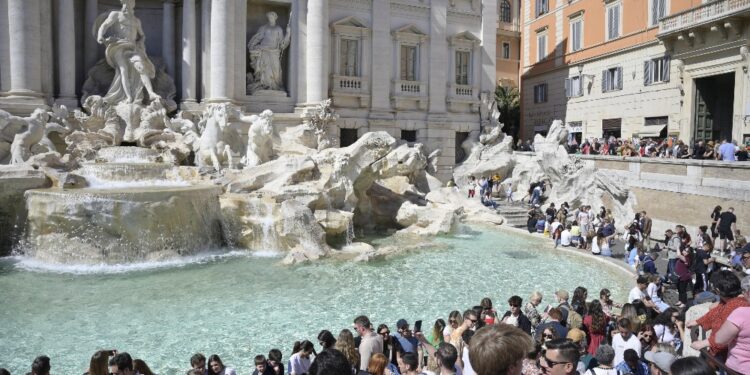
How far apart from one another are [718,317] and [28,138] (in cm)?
1466

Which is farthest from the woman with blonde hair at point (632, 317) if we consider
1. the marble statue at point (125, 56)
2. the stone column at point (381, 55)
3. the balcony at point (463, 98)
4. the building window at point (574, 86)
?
the building window at point (574, 86)

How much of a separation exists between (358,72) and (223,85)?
5.73 meters

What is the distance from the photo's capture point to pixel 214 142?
15.5 metres

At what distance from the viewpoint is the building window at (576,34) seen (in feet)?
82.2

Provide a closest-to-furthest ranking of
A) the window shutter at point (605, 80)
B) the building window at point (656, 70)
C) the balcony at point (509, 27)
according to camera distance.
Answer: the building window at point (656, 70) → the window shutter at point (605, 80) → the balcony at point (509, 27)

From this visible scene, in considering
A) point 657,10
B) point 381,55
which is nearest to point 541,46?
point 657,10

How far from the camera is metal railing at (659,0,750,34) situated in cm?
1614

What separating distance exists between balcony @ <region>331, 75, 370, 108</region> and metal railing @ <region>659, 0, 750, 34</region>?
417 inches

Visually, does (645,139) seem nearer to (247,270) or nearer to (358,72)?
(358,72)

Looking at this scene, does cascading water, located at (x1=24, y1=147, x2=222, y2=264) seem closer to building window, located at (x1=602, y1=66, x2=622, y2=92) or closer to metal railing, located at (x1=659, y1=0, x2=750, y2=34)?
metal railing, located at (x1=659, y1=0, x2=750, y2=34)

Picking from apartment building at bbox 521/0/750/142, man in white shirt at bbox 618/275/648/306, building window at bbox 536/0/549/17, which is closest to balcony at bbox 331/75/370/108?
apartment building at bbox 521/0/750/142

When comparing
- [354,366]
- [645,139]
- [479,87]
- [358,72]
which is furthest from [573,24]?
[354,366]

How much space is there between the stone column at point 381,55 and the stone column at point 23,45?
37.1 feet

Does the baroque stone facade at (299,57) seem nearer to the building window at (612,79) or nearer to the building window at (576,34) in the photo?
the building window at (576,34)
